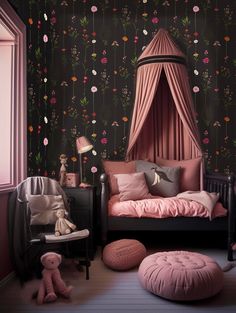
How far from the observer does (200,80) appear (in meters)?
3.95

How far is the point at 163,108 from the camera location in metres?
3.78

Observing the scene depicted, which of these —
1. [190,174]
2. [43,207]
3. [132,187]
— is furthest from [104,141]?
[43,207]

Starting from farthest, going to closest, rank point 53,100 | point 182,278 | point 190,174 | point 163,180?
point 53,100 < point 190,174 < point 163,180 < point 182,278

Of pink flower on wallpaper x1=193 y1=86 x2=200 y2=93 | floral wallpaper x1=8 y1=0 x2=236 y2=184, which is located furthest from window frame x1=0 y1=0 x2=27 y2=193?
pink flower on wallpaper x1=193 y1=86 x2=200 y2=93

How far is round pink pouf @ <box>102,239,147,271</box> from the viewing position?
8.48ft

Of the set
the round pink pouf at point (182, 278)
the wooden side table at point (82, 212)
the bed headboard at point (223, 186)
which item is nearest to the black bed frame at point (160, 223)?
the bed headboard at point (223, 186)

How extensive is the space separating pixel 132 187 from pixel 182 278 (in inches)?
52.6

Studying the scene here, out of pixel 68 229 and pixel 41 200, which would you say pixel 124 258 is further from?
pixel 41 200

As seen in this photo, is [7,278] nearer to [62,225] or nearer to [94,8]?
[62,225]

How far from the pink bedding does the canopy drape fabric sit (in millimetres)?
841

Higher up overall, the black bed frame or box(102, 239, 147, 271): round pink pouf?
the black bed frame

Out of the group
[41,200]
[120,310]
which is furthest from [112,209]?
[120,310]

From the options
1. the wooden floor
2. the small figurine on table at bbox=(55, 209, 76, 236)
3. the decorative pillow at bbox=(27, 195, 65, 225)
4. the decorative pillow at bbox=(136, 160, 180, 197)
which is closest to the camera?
the wooden floor

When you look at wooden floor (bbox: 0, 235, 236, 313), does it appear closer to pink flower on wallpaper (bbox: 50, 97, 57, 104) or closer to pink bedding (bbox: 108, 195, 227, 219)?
pink bedding (bbox: 108, 195, 227, 219)
